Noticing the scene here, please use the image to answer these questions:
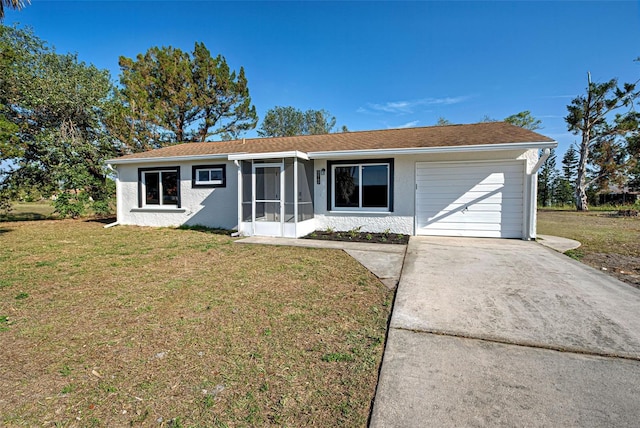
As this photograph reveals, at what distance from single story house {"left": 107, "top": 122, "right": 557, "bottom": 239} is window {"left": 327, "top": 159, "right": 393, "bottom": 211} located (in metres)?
0.03

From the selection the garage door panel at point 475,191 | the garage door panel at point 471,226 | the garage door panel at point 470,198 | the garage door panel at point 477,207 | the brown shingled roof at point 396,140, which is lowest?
the garage door panel at point 471,226

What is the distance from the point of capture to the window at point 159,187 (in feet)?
37.3

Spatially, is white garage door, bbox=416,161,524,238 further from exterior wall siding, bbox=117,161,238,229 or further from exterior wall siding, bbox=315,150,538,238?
exterior wall siding, bbox=117,161,238,229

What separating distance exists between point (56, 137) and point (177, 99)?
22.4 ft

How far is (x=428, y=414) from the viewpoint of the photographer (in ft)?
6.17

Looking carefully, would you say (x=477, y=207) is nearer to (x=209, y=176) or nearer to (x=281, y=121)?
(x=209, y=176)

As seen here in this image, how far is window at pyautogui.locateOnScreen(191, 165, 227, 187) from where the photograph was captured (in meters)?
10.6

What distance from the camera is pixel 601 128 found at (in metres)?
23.0

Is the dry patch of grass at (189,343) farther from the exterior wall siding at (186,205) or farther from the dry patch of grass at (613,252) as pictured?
the exterior wall siding at (186,205)

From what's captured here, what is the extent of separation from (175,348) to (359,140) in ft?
31.0

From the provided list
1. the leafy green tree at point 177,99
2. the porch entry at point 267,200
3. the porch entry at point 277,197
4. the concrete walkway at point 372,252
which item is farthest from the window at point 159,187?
the leafy green tree at point 177,99

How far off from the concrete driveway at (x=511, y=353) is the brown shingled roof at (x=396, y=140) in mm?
4813

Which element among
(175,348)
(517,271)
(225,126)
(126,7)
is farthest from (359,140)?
(225,126)

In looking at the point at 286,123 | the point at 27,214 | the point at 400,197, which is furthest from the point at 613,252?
the point at 286,123
